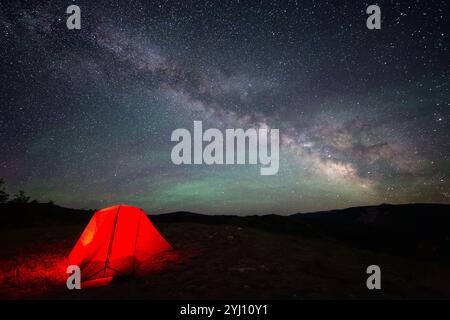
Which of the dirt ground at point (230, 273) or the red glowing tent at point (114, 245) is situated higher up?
the red glowing tent at point (114, 245)

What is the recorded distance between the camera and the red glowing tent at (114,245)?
6.50 metres

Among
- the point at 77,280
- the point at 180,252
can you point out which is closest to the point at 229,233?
the point at 180,252

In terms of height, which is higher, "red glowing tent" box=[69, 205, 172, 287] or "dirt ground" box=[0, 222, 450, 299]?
"red glowing tent" box=[69, 205, 172, 287]

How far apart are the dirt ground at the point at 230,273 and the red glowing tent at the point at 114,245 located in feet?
1.23

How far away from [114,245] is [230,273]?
128 inches

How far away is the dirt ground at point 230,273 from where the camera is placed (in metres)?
5.34

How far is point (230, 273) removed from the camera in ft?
Answer: 20.8

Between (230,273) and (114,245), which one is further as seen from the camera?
(114,245)

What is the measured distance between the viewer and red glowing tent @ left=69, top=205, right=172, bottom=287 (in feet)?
21.3

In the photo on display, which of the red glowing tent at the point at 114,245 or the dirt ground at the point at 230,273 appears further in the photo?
the red glowing tent at the point at 114,245

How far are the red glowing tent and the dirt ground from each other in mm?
375
